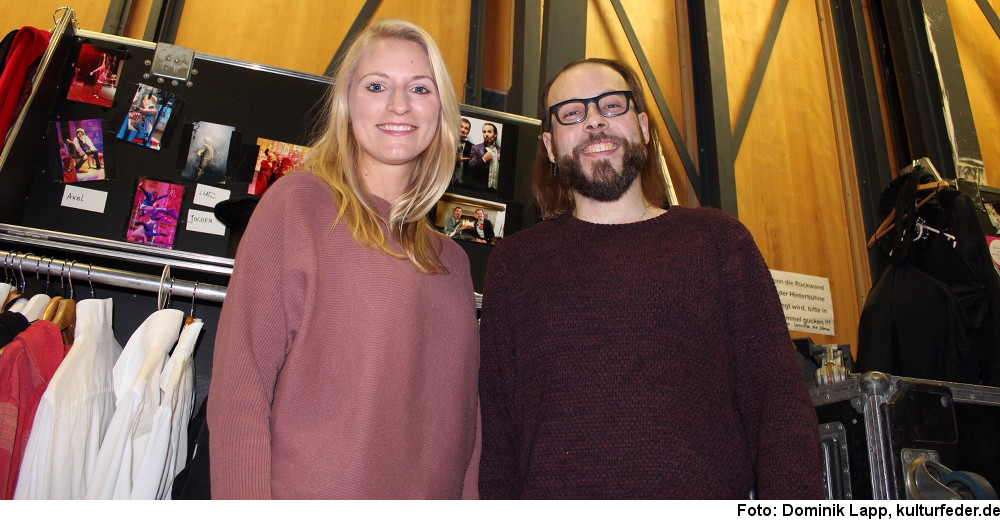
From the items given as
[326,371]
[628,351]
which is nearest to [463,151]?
[628,351]

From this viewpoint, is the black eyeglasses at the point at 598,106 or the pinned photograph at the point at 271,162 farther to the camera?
the pinned photograph at the point at 271,162

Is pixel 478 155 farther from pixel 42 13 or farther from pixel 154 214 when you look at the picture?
pixel 42 13

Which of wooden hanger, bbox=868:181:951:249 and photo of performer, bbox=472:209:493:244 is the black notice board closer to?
photo of performer, bbox=472:209:493:244

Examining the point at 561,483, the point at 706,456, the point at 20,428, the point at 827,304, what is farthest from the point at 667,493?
the point at 827,304

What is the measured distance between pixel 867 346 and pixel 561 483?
79.2 inches

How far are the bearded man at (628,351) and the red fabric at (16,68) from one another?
5.29ft

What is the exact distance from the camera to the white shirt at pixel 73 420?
1462 mm

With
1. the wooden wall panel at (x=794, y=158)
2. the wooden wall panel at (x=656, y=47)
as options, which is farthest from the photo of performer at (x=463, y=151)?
the wooden wall panel at (x=794, y=158)

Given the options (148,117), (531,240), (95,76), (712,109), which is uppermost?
(712,109)

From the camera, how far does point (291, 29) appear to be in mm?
4082

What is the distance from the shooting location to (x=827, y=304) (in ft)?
14.7

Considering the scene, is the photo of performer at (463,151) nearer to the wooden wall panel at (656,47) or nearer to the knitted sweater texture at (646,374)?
the knitted sweater texture at (646,374)

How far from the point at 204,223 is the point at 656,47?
3768mm

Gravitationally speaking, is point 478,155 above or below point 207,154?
above
